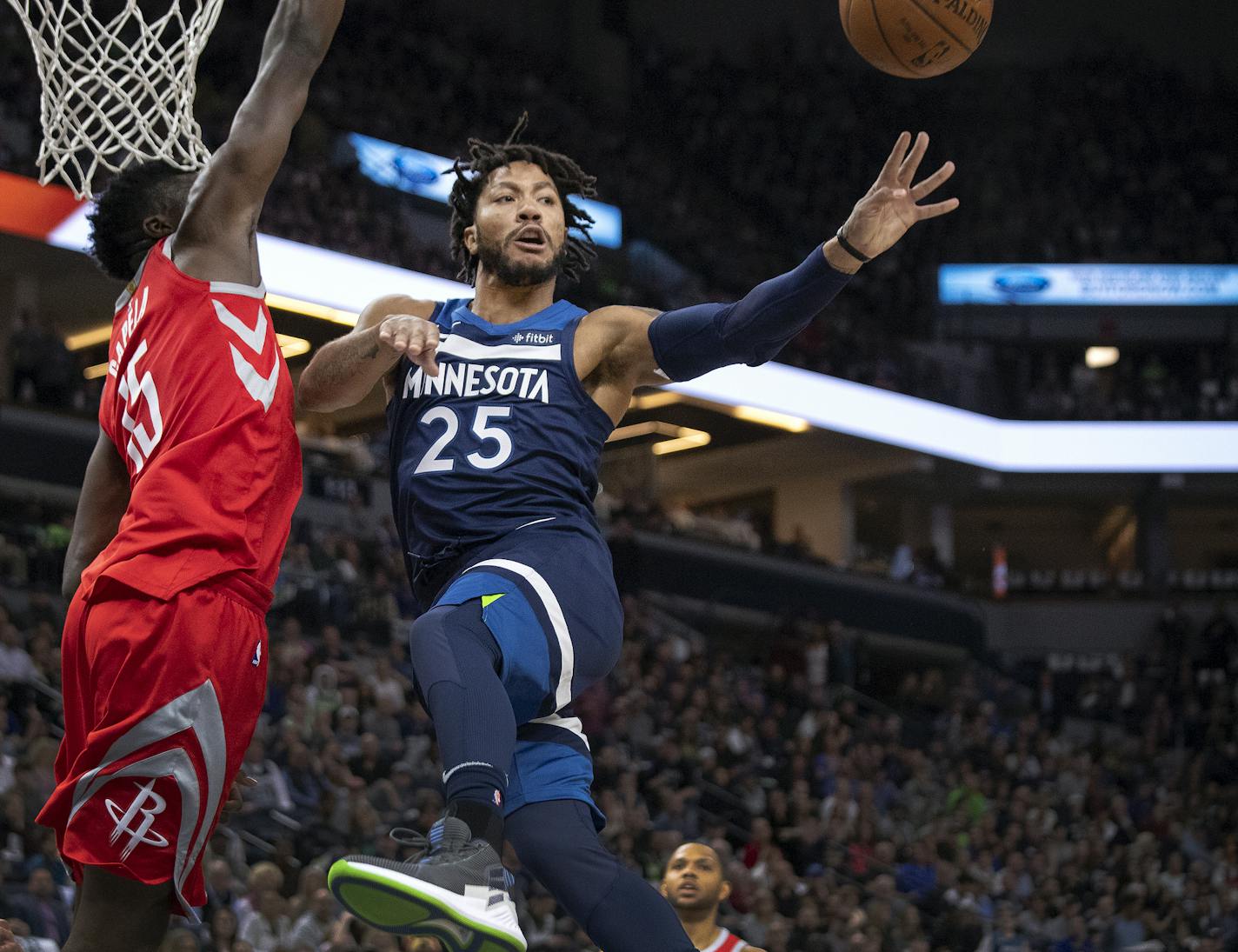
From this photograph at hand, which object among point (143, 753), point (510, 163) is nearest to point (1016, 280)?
point (510, 163)

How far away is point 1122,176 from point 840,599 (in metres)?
10.4

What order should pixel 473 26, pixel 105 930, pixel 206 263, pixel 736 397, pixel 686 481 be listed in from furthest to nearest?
pixel 686 481, pixel 473 26, pixel 736 397, pixel 206 263, pixel 105 930

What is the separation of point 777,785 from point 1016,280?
1432 cm

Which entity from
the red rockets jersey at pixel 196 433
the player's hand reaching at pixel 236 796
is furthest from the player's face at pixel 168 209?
the player's hand reaching at pixel 236 796

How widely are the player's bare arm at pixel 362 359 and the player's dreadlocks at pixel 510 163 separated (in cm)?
37

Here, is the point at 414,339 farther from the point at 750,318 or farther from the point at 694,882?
the point at 694,882

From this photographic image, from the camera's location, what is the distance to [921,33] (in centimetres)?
451

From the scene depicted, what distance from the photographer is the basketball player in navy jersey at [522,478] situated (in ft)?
10.8

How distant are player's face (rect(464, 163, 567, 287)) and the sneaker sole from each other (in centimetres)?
156

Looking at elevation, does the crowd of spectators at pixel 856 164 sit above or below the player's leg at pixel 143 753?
above

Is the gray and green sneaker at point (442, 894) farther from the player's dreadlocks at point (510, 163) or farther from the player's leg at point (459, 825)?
the player's dreadlocks at point (510, 163)

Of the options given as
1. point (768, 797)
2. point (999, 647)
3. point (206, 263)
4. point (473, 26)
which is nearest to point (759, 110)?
point (473, 26)

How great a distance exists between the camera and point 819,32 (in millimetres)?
29172

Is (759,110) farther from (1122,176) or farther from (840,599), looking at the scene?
(840,599)
